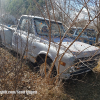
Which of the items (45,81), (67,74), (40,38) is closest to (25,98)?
(45,81)

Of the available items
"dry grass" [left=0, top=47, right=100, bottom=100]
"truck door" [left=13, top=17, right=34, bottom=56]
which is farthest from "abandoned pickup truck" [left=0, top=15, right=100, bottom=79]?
"dry grass" [left=0, top=47, right=100, bottom=100]

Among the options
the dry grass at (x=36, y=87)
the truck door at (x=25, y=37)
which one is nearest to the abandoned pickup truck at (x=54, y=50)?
the truck door at (x=25, y=37)

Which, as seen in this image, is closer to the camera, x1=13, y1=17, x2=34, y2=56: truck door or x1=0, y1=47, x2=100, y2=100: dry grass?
x1=0, y1=47, x2=100, y2=100: dry grass

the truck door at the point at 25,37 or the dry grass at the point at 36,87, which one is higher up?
the truck door at the point at 25,37

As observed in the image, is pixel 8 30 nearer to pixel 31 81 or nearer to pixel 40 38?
pixel 40 38

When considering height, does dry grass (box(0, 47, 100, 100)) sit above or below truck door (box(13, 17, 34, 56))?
below

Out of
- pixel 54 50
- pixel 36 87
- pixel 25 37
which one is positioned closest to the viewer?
pixel 36 87

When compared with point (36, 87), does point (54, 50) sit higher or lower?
higher

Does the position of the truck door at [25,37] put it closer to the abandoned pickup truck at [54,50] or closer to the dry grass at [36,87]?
the abandoned pickup truck at [54,50]

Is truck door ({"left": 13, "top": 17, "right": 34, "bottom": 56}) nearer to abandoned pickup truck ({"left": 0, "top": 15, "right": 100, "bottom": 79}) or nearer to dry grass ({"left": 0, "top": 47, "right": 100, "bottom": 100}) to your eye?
abandoned pickup truck ({"left": 0, "top": 15, "right": 100, "bottom": 79})

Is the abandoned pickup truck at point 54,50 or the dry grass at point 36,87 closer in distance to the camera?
the dry grass at point 36,87

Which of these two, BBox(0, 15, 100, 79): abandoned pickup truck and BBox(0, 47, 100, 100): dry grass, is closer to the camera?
BBox(0, 47, 100, 100): dry grass

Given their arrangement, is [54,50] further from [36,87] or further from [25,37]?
[25,37]

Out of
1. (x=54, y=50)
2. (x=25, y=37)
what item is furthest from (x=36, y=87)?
(x=25, y=37)
